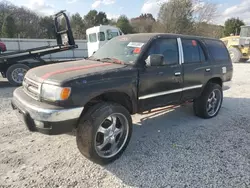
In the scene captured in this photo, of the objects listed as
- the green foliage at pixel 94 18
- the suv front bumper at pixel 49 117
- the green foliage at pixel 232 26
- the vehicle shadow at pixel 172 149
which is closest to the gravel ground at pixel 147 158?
the vehicle shadow at pixel 172 149

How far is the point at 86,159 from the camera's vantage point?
324 cm

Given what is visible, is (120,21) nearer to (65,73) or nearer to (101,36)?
(101,36)

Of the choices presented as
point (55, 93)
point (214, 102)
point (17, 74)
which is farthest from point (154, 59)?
point (17, 74)

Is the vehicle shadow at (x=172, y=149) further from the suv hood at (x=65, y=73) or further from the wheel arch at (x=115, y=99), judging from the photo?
the suv hood at (x=65, y=73)

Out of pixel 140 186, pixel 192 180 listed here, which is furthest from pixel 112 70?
pixel 192 180

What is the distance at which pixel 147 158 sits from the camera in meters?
3.29

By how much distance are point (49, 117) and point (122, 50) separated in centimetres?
187

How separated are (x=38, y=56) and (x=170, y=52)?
22.4 feet

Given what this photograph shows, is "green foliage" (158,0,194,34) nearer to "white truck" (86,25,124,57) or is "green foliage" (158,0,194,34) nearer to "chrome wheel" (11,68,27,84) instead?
"white truck" (86,25,124,57)


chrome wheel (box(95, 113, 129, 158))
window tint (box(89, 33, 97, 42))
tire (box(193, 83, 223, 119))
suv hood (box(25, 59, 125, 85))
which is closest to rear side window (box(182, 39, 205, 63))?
tire (box(193, 83, 223, 119))

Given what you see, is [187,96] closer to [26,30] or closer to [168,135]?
[168,135]

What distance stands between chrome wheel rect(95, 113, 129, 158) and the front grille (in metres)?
0.97

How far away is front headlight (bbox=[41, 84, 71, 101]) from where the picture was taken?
2689mm

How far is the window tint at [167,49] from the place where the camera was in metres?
3.83
